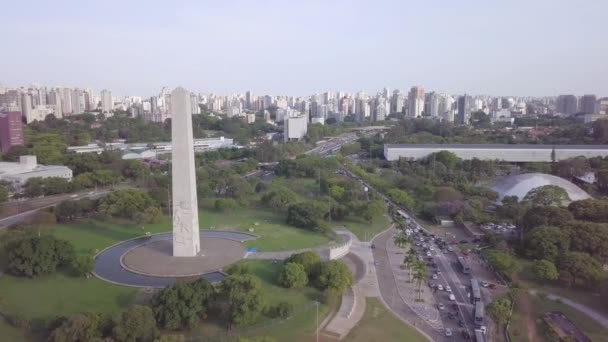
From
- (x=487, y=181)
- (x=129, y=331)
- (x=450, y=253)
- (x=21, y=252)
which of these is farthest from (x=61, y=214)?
(x=487, y=181)

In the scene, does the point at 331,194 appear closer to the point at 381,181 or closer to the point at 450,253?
the point at 381,181

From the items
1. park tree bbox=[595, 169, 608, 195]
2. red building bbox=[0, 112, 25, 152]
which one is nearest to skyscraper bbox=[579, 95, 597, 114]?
park tree bbox=[595, 169, 608, 195]

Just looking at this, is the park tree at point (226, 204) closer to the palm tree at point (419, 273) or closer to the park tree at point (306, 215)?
the park tree at point (306, 215)

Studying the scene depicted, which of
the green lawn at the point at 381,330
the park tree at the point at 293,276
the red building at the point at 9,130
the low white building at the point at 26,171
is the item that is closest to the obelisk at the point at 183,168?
the park tree at the point at 293,276

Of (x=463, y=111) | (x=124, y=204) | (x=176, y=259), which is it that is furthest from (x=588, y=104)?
(x=176, y=259)

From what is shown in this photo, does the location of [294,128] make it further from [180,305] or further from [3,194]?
[180,305]
